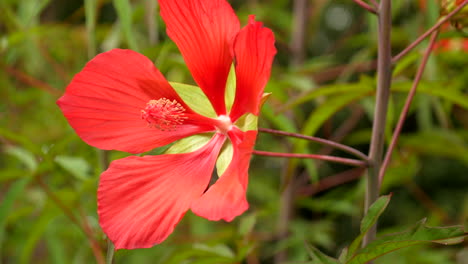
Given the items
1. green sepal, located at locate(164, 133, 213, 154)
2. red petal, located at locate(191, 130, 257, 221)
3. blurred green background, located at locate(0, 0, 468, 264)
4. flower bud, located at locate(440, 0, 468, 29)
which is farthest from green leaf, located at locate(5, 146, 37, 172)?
flower bud, located at locate(440, 0, 468, 29)

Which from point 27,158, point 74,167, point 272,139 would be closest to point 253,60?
point 74,167

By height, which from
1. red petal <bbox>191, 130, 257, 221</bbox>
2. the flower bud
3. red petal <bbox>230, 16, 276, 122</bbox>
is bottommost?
red petal <bbox>191, 130, 257, 221</bbox>

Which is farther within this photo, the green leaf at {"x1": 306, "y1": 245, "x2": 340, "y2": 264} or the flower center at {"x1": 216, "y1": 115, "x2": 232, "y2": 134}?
the flower center at {"x1": 216, "y1": 115, "x2": 232, "y2": 134}

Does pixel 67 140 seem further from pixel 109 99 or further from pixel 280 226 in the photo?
pixel 280 226

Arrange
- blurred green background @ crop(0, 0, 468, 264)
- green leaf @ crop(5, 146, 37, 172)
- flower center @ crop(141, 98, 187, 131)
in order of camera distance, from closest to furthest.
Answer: flower center @ crop(141, 98, 187, 131) → blurred green background @ crop(0, 0, 468, 264) → green leaf @ crop(5, 146, 37, 172)

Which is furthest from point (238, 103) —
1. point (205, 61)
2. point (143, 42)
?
point (143, 42)

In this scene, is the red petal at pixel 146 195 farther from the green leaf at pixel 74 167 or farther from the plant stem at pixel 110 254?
the green leaf at pixel 74 167

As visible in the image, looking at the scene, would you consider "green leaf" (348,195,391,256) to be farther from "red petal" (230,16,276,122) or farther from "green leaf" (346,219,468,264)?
"red petal" (230,16,276,122)

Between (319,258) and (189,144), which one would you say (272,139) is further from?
(319,258)
